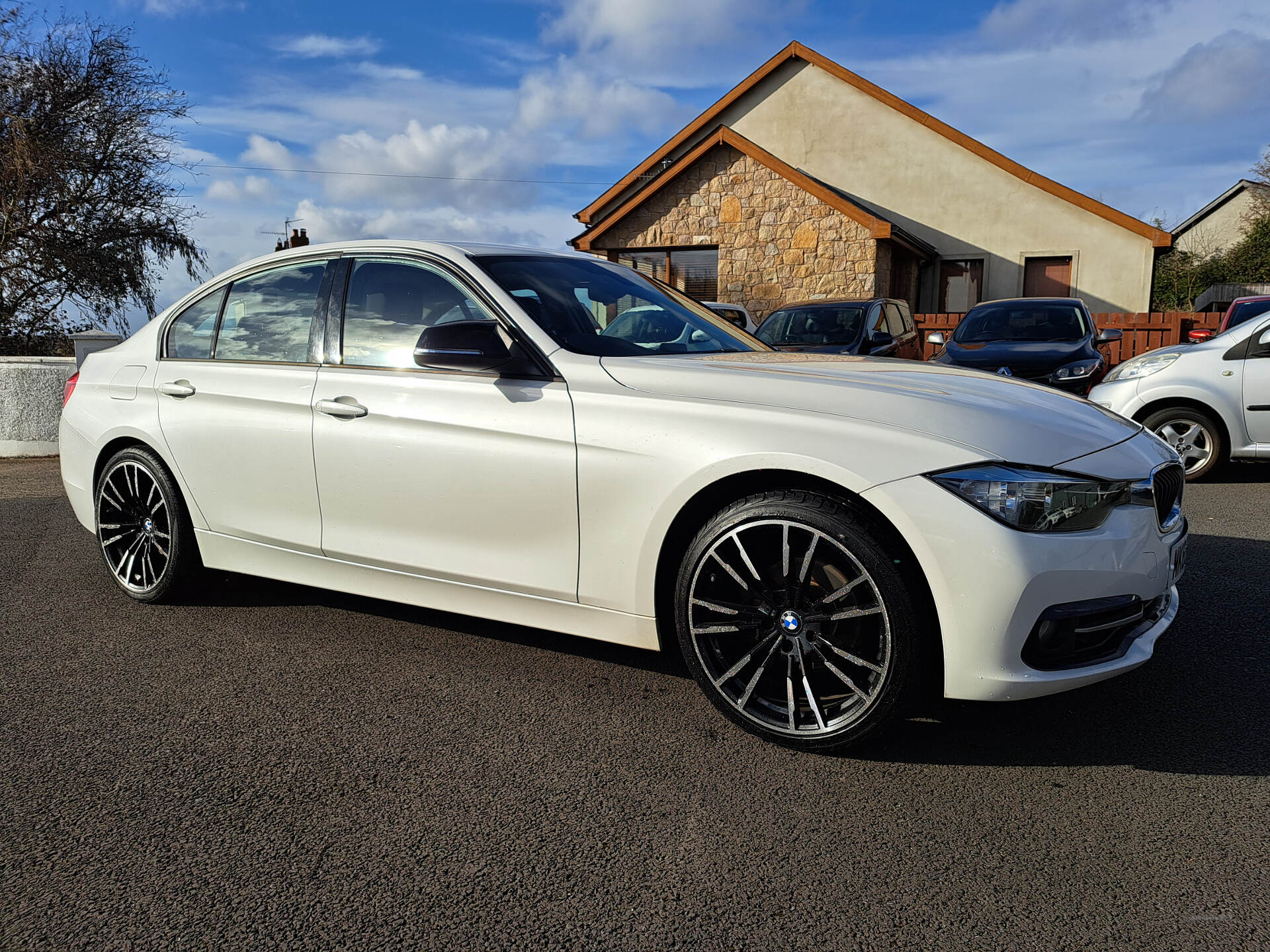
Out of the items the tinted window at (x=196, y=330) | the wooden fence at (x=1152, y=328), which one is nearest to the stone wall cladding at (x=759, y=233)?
the wooden fence at (x=1152, y=328)

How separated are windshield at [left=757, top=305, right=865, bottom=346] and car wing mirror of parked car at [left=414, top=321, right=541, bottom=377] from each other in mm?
8943

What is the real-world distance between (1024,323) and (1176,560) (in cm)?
957

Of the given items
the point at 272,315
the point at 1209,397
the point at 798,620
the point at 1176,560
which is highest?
the point at 272,315

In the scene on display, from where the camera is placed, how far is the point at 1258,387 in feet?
25.6

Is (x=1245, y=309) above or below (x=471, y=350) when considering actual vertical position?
above

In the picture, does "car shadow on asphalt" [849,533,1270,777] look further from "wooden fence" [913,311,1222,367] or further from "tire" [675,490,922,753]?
"wooden fence" [913,311,1222,367]

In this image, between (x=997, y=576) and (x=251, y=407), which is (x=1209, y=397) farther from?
(x=251, y=407)

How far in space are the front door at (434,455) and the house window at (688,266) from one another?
18076 mm

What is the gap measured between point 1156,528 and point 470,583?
2310 millimetres

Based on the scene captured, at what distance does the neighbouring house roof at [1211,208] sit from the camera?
5119 cm

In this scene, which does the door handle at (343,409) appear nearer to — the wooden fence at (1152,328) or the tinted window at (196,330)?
the tinted window at (196,330)

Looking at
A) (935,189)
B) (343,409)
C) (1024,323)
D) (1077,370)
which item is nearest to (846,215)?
(935,189)

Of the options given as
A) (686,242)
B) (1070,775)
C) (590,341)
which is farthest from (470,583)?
(686,242)

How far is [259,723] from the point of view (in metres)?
3.32
